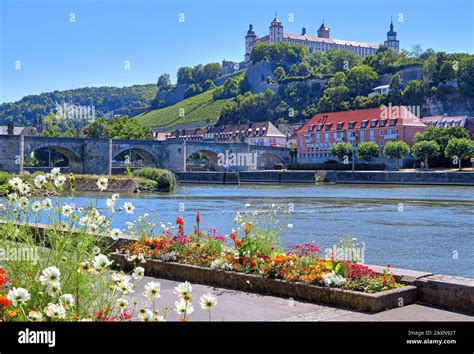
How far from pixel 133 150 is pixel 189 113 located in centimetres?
9202

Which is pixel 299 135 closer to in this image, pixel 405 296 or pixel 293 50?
pixel 293 50

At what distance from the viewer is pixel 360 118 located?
321ft

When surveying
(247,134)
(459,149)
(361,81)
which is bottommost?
(459,149)

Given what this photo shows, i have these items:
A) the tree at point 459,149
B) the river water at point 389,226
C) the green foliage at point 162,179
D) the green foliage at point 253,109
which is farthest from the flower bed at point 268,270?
the green foliage at point 253,109

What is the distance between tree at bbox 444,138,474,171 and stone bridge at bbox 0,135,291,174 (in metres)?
31.5

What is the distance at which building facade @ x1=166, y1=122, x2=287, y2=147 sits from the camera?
401 ft

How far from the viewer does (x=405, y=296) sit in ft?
24.4

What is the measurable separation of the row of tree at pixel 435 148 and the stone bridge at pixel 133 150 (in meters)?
19.7

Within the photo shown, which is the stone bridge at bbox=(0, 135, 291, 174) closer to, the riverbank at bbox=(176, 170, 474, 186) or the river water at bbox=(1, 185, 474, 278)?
the riverbank at bbox=(176, 170, 474, 186)

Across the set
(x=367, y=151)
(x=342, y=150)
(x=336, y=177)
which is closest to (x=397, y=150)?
(x=367, y=151)

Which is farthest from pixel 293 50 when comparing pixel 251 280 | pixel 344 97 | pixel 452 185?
pixel 251 280

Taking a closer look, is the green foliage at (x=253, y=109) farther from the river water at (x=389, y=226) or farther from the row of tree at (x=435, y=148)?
the river water at (x=389, y=226)

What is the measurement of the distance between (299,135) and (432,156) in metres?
35.1

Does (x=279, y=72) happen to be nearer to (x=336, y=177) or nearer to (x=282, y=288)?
(x=336, y=177)
